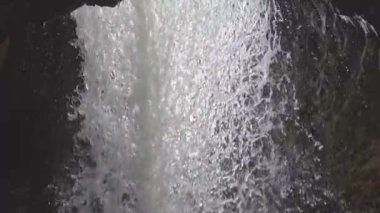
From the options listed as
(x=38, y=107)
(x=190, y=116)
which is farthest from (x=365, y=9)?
(x=38, y=107)

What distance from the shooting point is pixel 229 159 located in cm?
339

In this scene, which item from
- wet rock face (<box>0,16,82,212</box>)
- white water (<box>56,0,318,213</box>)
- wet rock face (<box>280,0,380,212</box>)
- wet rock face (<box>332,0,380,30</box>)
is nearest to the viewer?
white water (<box>56,0,318,213</box>)

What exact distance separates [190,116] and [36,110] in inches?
42.6

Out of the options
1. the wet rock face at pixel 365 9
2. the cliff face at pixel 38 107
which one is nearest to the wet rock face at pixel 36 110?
the cliff face at pixel 38 107

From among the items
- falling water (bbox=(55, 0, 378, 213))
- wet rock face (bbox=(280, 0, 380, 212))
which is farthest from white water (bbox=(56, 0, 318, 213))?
wet rock face (bbox=(280, 0, 380, 212))

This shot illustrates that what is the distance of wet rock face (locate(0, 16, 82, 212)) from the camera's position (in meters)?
3.80

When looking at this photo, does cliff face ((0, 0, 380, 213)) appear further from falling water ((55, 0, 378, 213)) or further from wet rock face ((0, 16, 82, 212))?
falling water ((55, 0, 378, 213))

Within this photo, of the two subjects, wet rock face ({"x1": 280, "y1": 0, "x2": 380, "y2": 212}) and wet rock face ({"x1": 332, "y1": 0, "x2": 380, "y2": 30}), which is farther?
wet rock face ({"x1": 332, "y1": 0, "x2": 380, "y2": 30})

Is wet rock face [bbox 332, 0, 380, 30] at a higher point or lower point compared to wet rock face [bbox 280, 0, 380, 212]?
higher

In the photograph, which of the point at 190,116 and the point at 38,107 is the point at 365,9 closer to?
the point at 190,116

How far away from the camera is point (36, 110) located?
13.3ft

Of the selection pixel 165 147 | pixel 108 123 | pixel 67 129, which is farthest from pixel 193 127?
pixel 67 129

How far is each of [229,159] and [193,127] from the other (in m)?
0.23

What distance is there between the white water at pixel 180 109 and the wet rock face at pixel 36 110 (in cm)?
22
